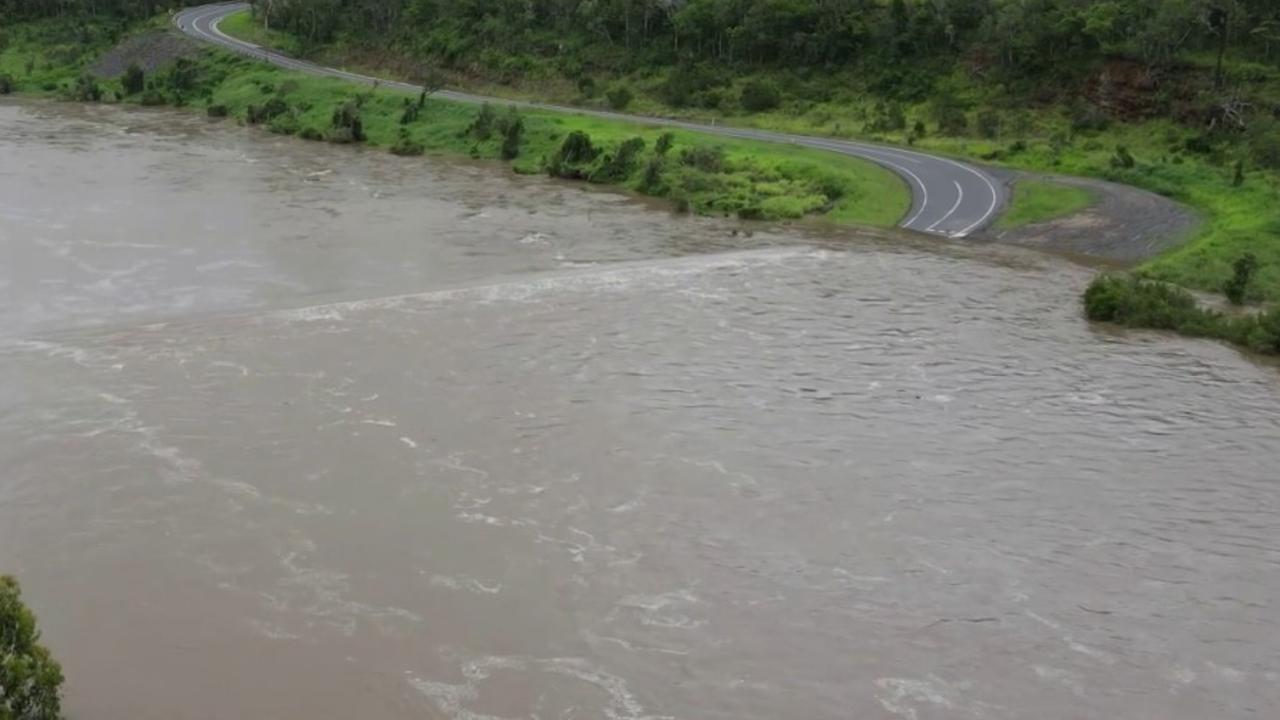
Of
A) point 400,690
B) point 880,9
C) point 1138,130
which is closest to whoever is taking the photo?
point 400,690

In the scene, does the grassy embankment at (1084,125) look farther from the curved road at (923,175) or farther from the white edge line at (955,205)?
the white edge line at (955,205)

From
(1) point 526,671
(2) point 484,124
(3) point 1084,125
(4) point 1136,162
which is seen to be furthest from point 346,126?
(1) point 526,671

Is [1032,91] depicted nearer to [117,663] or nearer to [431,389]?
[431,389]

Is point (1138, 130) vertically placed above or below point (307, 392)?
above

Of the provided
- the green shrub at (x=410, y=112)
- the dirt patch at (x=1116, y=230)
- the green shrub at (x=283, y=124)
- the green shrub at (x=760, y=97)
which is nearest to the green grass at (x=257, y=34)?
the green shrub at (x=283, y=124)

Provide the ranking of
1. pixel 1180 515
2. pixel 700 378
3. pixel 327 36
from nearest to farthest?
pixel 1180 515
pixel 700 378
pixel 327 36

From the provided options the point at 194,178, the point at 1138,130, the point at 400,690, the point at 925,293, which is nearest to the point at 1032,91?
the point at 1138,130

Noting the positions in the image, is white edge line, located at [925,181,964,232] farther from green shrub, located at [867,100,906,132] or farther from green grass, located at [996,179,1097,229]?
green shrub, located at [867,100,906,132]
